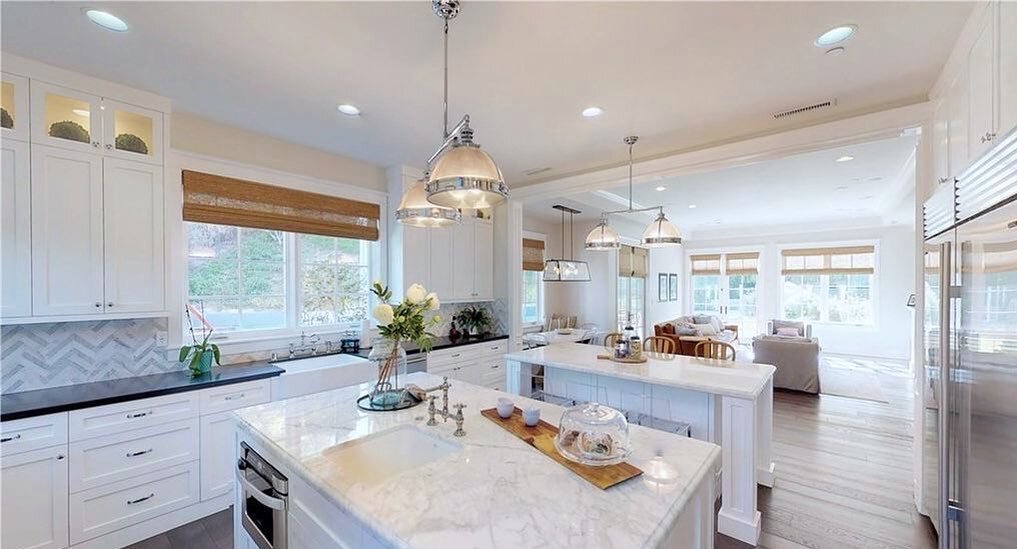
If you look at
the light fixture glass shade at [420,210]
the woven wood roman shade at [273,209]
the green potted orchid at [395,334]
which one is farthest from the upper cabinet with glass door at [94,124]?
the green potted orchid at [395,334]

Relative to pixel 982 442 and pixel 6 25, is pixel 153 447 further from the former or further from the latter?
pixel 982 442

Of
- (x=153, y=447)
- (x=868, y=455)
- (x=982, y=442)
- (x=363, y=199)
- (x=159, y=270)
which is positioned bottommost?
(x=868, y=455)

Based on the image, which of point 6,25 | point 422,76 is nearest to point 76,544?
point 6,25

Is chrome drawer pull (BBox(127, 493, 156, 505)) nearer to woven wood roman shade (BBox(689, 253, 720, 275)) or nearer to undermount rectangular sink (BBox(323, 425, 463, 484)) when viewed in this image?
undermount rectangular sink (BBox(323, 425, 463, 484))

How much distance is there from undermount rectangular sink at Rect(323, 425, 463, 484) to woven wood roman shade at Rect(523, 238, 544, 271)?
5.17 metres

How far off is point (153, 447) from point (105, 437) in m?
0.25

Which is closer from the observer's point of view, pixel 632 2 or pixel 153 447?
pixel 632 2

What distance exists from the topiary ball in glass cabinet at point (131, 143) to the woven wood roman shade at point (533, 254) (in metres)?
4.99

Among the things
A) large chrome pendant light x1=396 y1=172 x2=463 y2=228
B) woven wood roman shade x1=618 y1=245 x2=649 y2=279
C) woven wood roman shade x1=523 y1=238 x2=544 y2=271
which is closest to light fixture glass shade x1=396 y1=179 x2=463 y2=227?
large chrome pendant light x1=396 y1=172 x2=463 y2=228

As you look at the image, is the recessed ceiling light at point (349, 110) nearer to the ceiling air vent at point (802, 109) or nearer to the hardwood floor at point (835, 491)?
the hardwood floor at point (835, 491)

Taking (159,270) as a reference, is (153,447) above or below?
below

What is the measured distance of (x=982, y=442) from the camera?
1328mm

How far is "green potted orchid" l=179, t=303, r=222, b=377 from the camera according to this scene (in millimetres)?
2838

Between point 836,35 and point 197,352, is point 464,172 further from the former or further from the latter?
point 197,352
